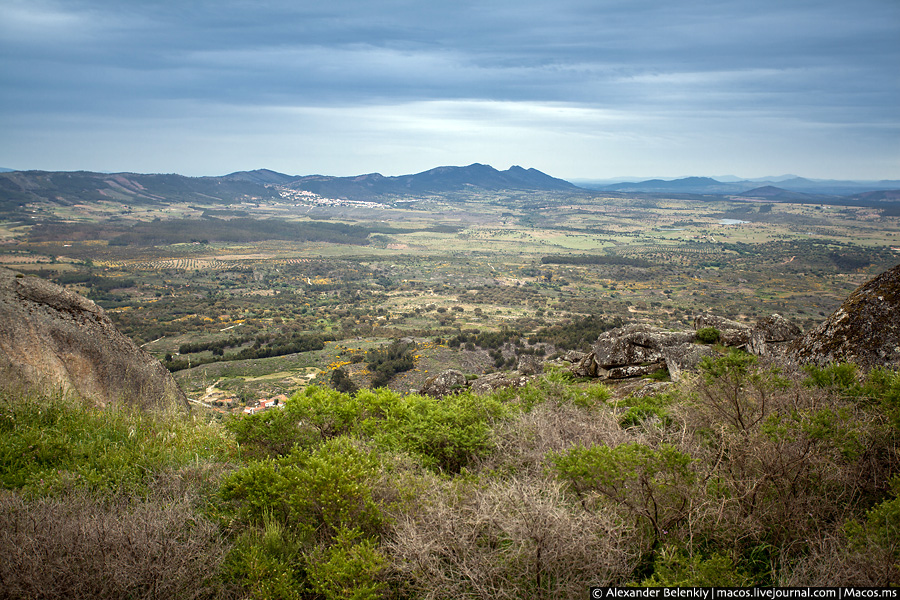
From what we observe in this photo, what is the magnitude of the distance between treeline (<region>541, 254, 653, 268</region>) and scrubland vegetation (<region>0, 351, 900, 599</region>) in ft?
406

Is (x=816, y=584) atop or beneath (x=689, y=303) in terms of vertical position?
atop

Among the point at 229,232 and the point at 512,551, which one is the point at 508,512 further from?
the point at 229,232

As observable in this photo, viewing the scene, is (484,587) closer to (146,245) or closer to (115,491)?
(115,491)

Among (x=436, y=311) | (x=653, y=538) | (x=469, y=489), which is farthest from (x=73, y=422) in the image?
(x=436, y=311)

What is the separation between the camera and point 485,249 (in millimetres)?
159875

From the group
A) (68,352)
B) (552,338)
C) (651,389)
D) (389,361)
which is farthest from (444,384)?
(552,338)

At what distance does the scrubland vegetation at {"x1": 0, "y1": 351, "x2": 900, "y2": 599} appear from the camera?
4.13 meters

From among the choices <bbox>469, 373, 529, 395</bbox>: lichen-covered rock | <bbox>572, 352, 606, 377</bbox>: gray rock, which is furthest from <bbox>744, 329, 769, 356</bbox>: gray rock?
<bbox>469, 373, 529, 395</bbox>: lichen-covered rock

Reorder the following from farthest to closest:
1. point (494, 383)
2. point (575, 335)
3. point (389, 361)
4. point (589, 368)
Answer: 1. point (575, 335)
2. point (389, 361)
3. point (589, 368)
4. point (494, 383)

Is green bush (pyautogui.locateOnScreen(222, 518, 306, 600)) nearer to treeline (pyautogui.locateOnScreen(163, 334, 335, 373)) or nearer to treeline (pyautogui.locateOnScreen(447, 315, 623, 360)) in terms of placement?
treeline (pyautogui.locateOnScreen(447, 315, 623, 360))

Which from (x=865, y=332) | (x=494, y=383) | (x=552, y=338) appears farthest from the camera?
(x=552, y=338)

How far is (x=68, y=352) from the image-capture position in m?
9.49

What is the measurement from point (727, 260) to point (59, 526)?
142698mm

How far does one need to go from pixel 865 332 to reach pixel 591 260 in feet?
422
